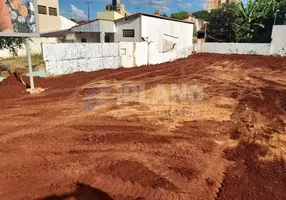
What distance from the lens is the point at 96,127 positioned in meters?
5.54

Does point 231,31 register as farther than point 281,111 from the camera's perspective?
Yes

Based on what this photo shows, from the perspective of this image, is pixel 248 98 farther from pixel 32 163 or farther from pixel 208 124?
pixel 32 163

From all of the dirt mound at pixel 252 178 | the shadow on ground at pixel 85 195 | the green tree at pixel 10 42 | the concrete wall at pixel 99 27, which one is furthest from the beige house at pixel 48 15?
the dirt mound at pixel 252 178

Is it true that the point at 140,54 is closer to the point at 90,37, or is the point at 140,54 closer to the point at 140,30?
the point at 140,30

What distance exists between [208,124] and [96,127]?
2.88 m

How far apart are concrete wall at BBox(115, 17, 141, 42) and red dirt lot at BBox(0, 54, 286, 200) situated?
1024 cm

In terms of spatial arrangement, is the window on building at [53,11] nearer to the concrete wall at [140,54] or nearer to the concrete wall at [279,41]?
the concrete wall at [140,54]

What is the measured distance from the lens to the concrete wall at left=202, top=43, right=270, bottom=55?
23.6 metres

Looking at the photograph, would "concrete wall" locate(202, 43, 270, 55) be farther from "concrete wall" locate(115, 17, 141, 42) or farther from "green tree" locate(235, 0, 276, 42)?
"concrete wall" locate(115, 17, 141, 42)

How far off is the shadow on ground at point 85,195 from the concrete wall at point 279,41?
25087 millimetres

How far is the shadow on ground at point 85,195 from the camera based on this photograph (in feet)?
10.2

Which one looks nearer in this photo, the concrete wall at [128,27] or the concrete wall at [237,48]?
the concrete wall at [128,27]

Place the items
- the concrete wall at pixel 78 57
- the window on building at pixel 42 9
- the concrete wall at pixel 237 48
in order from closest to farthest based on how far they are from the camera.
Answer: the concrete wall at pixel 78 57, the concrete wall at pixel 237 48, the window on building at pixel 42 9

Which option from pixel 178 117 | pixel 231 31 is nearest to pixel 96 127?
pixel 178 117
